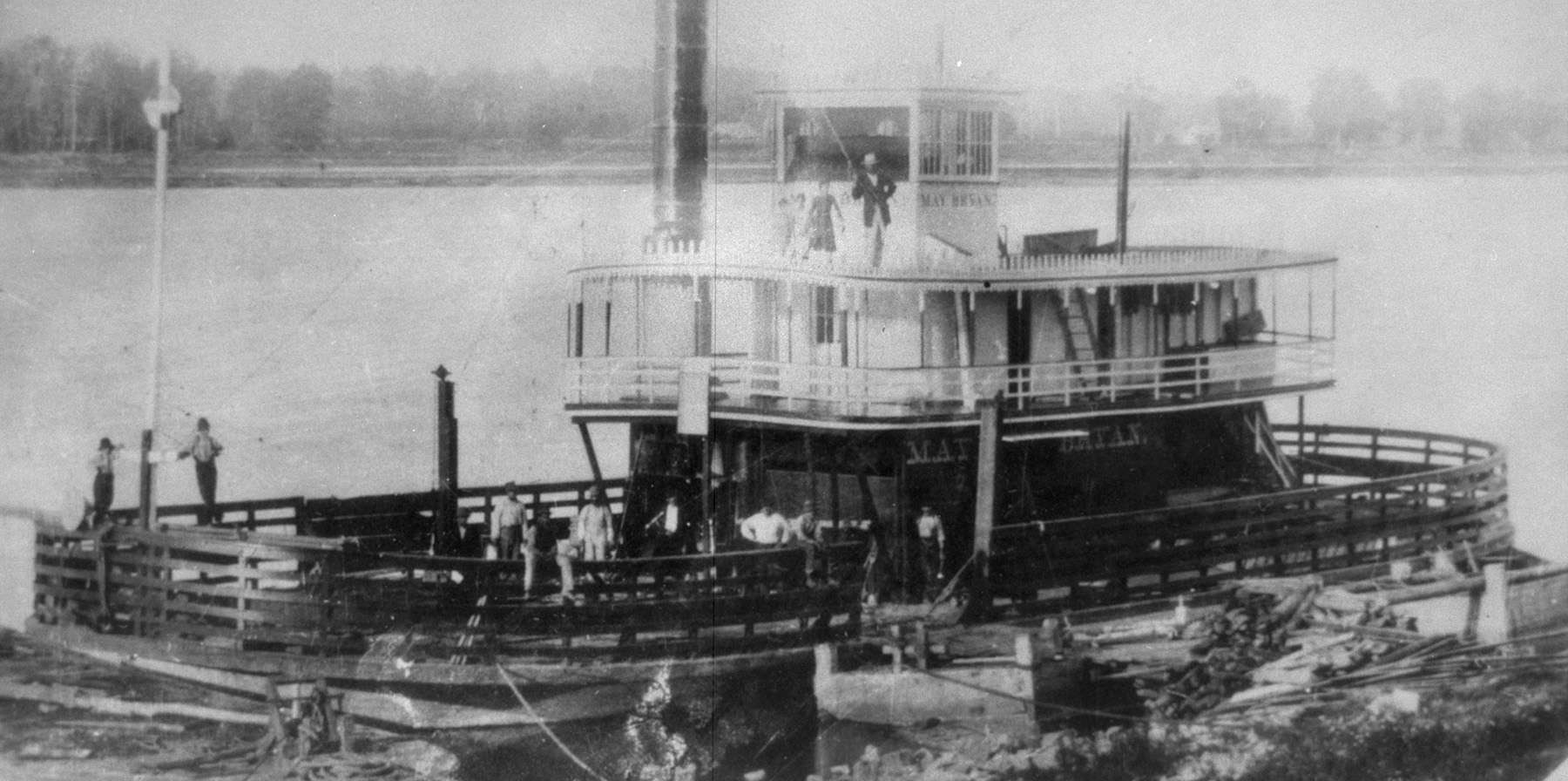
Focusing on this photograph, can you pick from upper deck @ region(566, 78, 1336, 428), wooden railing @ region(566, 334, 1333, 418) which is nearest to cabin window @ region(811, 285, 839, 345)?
upper deck @ region(566, 78, 1336, 428)

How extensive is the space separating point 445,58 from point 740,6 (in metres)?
2.44

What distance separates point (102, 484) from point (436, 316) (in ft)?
48.6

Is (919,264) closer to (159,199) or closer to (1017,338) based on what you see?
(1017,338)

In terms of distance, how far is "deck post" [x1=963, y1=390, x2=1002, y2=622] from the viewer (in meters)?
12.1

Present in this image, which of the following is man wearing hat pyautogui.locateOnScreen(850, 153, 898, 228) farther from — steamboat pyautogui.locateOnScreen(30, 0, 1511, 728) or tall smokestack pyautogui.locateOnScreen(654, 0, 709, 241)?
tall smokestack pyautogui.locateOnScreen(654, 0, 709, 241)

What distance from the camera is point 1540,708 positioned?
12125mm

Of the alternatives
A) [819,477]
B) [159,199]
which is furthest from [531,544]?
[159,199]

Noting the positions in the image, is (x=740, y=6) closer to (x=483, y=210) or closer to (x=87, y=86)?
(x=87, y=86)

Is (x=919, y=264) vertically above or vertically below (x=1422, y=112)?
below

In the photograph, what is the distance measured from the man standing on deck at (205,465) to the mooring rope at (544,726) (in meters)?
3.04

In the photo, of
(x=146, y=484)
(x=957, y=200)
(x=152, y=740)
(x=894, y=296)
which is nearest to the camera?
(x=152, y=740)

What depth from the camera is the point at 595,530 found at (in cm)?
1276

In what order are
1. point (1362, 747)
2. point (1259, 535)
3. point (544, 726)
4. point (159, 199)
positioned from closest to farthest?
point (159, 199) < point (544, 726) < point (1362, 747) < point (1259, 535)

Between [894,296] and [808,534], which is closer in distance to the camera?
[808,534]
